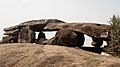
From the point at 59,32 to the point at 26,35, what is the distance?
5.69 metres

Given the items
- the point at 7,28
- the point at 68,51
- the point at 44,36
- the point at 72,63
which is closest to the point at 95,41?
the point at 44,36

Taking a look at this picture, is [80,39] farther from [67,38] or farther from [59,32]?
[59,32]

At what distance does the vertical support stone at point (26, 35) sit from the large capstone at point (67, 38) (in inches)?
186

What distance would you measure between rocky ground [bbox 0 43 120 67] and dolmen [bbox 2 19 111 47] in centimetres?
1120

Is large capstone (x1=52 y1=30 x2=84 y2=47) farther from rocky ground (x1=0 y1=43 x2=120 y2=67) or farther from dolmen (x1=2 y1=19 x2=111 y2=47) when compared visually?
rocky ground (x1=0 y1=43 x2=120 y2=67)

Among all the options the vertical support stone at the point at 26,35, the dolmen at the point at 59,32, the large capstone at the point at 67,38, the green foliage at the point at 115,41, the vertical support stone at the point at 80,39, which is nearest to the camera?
the green foliage at the point at 115,41

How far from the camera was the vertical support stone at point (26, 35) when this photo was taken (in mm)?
35162

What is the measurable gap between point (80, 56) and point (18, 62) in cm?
414

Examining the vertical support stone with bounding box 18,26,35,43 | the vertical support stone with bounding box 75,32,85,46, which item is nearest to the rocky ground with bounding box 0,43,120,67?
the vertical support stone with bounding box 75,32,85,46

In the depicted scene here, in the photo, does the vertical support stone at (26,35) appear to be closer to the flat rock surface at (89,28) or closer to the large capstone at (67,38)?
the flat rock surface at (89,28)

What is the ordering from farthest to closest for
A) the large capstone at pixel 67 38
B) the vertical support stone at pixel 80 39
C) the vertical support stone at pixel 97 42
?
the vertical support stone at pixel 97 42, the vertical support stone at pixel 80 39, the large capstone at pixel 67 38

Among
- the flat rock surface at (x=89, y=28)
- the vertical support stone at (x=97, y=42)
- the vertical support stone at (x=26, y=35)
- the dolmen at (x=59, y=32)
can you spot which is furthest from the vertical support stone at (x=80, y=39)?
the vertical support stone at (x=26, y=35)

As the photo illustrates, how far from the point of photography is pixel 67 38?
31203 millimetres

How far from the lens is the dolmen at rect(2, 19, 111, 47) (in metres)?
30.8
